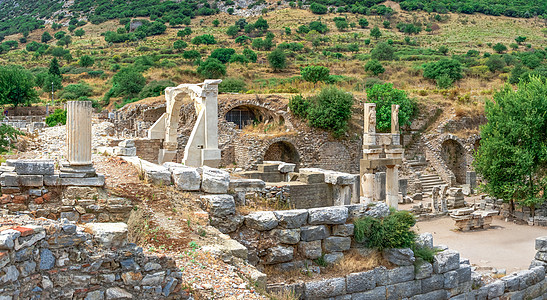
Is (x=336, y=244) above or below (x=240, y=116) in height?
below

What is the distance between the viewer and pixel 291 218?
351 inches

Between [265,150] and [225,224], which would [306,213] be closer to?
[225,224]

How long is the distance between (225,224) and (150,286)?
296cm

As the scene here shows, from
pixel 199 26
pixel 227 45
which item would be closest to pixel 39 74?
pixel 227 45

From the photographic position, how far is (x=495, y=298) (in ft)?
38.4

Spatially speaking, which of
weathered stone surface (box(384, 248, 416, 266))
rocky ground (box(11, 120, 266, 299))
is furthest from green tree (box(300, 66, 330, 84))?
weathered stone surface (box(384, 248, 416, 266))

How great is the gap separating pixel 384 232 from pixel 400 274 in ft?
2.62

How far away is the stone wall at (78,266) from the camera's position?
201 inches

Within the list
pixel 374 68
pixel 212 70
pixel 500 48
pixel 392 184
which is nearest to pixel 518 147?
pixel 392 184

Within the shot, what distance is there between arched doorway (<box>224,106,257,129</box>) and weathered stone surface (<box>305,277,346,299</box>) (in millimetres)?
25889

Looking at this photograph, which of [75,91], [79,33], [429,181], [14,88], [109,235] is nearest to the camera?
[109,235]

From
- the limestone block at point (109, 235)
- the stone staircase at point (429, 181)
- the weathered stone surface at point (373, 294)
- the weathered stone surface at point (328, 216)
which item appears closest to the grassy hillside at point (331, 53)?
the stone staircase at point (429, 181)

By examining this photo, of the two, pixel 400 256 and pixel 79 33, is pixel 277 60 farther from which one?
pixel 79 33

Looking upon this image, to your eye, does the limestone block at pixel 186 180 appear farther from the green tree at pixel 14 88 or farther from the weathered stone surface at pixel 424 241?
the green tree at pixel 14 88
